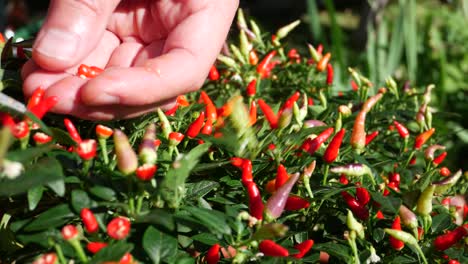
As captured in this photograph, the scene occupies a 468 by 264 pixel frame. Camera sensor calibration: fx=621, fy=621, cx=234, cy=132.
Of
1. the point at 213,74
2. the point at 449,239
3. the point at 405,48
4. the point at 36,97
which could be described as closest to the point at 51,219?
the point at 36,97

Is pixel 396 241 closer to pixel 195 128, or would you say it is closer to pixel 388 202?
pixel 388 202

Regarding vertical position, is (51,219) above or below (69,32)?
below

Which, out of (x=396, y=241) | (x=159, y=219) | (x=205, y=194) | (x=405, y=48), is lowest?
(x=405, y=48)

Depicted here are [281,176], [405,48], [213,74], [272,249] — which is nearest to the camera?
[272,249]

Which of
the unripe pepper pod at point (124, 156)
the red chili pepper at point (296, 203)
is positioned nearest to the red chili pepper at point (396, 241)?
the red chili pepper at point (296, 203)

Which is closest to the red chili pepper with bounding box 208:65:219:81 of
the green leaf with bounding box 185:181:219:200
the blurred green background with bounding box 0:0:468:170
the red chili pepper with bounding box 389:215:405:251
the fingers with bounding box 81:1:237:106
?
the fingers with bounding box 81:1:237:106

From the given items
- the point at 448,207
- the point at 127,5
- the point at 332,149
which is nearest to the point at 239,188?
the point at 332,149

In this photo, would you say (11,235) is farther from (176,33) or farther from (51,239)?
(176,33)

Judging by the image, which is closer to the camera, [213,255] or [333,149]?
[213,255]
